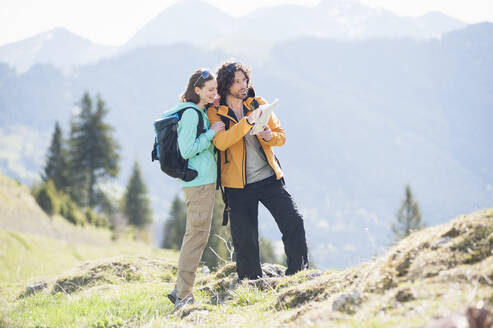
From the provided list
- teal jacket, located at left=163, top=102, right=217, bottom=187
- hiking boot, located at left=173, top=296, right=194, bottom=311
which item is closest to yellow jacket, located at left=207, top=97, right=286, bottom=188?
→ teal jacket, located at left=163, top=102, right=217, bottom=187

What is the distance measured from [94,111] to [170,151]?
35010 mm

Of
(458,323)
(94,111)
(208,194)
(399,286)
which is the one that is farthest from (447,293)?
(94,111)

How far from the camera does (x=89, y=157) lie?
3638 centimetres

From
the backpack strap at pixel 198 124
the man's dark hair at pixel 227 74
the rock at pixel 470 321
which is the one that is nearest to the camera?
A: the rock at pixel 470 321

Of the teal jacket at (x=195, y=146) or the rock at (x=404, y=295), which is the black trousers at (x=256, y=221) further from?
the rock at (x=404, y=295)

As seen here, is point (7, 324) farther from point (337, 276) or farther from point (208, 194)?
point (337, 276)

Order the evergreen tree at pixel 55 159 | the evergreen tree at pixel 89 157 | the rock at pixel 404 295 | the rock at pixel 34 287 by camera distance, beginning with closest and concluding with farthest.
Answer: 1. the rock at pixel 404 295
2. the rock at pixel 34 287
3. the evergreen tree at pixel 89 157
4. the evergreen tree at pixel 55 159

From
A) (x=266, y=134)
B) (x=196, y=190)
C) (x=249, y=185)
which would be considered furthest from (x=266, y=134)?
(x=196, y=190)

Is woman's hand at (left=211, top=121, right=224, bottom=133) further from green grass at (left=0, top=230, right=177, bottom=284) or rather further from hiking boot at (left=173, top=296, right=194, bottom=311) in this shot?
green grass at (left=0, top=230, right=177, bottom=284)

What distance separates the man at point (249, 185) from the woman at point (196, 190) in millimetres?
294

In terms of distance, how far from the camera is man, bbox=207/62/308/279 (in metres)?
5.54

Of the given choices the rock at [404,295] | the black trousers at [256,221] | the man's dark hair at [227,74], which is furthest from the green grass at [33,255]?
the rock at [404,295]

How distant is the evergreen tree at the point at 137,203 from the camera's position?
4434 cm

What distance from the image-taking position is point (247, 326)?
3742 millimetres
